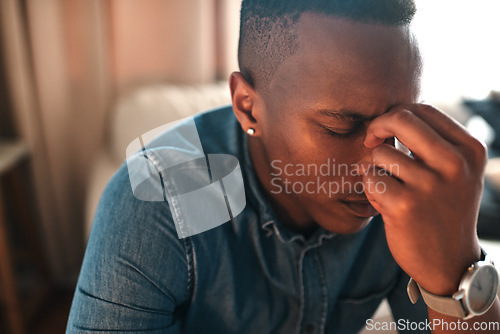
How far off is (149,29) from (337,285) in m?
1.32

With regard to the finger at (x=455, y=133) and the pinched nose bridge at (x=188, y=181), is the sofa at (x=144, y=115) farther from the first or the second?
the finger at (x=455, y=133)

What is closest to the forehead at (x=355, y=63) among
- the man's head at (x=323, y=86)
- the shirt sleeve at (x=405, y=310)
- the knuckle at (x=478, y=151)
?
the man's head at (x=323, y=86)

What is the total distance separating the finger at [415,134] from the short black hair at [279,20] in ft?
0.44

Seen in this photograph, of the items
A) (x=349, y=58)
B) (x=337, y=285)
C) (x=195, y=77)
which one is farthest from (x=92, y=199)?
(x=349, y=58)

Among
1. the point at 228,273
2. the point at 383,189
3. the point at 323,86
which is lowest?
the point at 228,273

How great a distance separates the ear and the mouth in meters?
0.20

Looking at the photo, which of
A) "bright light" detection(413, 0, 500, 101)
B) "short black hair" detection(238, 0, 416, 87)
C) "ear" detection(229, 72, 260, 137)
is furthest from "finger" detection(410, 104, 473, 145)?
"bright light" detection(413, 0, 500, 101)

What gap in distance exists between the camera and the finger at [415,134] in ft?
1.73

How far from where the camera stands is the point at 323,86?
60cm

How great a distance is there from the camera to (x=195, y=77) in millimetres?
1801

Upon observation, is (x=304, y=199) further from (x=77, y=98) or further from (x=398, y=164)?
(x=77, y=98)

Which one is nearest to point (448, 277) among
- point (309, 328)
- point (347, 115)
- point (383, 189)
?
point (383, 189)

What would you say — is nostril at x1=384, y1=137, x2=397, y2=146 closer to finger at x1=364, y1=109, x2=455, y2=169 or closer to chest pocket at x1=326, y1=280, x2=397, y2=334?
finger at x1=364, y1=109, x2=455, y2=169

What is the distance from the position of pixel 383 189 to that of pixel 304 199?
196mm
